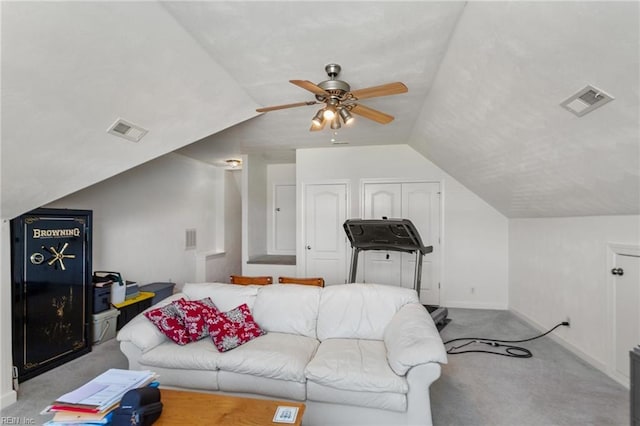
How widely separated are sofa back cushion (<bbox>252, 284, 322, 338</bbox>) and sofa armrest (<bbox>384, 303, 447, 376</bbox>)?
0.67 metres

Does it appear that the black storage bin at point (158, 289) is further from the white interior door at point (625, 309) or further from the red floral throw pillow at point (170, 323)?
the white interior door at point (625, 309)

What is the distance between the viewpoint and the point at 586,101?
1947 mm

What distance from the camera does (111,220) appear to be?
4.70 m

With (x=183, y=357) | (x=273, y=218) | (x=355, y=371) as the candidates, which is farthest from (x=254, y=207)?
(x=355, y=371)

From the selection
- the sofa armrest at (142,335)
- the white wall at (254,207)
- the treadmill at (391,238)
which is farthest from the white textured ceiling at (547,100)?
the white wall at (254,207)

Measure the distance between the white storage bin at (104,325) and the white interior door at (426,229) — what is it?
4.09 m

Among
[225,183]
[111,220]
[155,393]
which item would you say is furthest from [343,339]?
[225,183]

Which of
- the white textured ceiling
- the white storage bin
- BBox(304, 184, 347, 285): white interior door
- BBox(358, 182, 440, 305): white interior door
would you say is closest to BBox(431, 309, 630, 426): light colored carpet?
the white textured ceiling

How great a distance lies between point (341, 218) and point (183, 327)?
354cm

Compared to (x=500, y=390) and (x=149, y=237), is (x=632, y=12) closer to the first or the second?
(x=500, y=390)

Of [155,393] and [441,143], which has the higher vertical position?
[441,143]

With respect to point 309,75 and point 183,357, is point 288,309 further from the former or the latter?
point 309,75

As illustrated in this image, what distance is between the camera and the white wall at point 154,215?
15.1 ft

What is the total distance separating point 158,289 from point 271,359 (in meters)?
3.28
